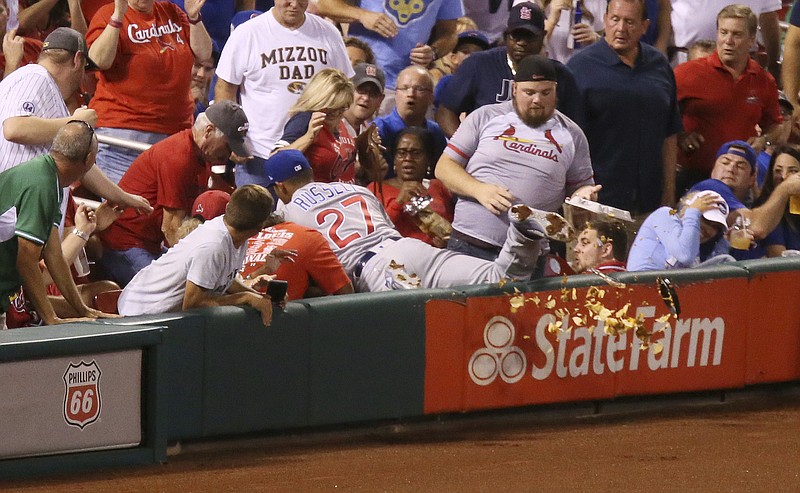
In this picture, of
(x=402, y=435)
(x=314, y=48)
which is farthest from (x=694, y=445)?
(x=314, y=48)

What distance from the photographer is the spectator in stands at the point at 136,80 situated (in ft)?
30.4

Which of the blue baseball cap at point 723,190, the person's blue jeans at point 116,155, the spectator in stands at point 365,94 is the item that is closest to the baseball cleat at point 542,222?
the blue baseball cap at point 723,190

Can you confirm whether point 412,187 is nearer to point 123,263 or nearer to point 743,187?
point 123,263

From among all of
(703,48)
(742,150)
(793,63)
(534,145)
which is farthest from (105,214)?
(793,63)

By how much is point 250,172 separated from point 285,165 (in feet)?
3.13

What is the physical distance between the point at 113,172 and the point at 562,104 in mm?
3133

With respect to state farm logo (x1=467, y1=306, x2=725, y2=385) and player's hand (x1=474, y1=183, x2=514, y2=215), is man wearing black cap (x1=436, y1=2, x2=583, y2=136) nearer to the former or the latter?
player's hand (x1=474, y1=183, x2=514, y2=215)

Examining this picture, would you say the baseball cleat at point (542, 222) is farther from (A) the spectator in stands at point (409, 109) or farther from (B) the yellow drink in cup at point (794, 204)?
(B) the yellow drink in cup at point (794, 204)

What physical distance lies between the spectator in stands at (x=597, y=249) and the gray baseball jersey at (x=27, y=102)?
3348 millimetres

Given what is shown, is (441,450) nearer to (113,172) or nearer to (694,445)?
(694,445)

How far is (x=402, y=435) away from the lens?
798 centimetres

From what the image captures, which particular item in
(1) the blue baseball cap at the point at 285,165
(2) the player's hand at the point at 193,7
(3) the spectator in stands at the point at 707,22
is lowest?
(1) the blue baseball cap at the point at 285,165

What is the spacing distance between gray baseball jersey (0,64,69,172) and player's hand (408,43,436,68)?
11.6 ft

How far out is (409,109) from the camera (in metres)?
9.62
